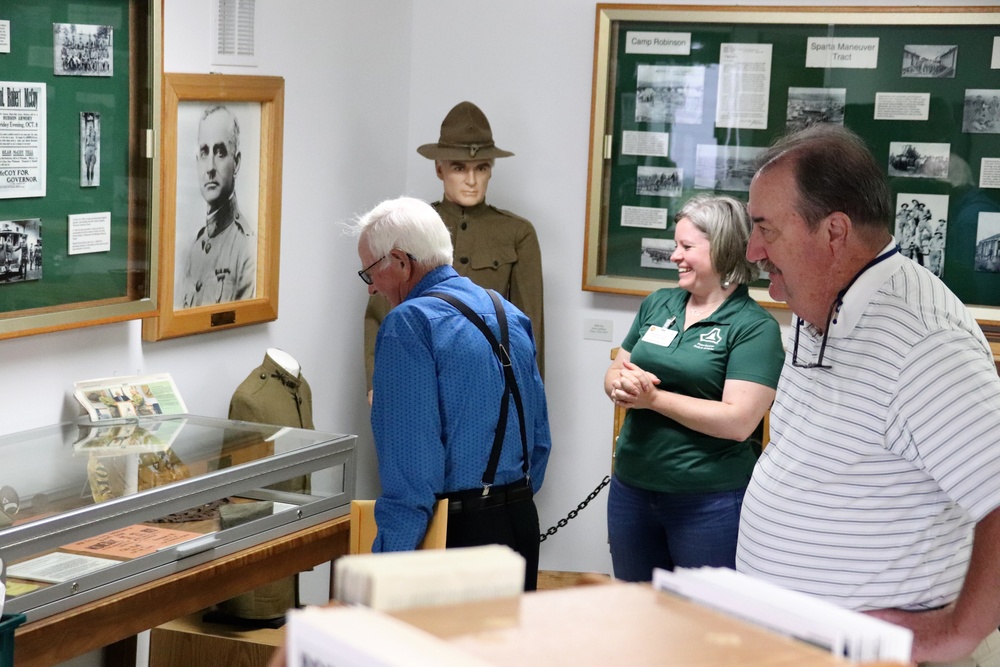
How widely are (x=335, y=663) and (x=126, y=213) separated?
3.03 meters

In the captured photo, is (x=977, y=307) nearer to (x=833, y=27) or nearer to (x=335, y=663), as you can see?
(x=833, y=27)

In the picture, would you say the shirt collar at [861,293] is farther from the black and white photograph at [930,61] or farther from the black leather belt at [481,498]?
the black and white photograph at [930,61]

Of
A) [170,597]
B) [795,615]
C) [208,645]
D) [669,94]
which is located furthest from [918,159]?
[795,615]

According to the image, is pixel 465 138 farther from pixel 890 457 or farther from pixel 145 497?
pixel 890 457

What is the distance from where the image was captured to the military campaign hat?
490 centimetres

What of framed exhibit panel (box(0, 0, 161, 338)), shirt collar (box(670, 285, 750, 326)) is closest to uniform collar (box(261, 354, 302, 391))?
framed exhibit panel (box(0, 0, 161, 338))

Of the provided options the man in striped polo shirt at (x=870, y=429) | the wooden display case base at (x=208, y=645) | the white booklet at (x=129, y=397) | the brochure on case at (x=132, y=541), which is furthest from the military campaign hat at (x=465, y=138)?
the man in striped polo shirt at (x=870, y=429)

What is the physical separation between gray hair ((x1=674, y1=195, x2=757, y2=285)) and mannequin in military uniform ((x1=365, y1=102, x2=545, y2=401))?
145 centimetres

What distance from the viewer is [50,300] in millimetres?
3348

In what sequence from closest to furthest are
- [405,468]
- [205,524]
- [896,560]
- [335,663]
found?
[335,663], [896,560], [405,468], [205,524]

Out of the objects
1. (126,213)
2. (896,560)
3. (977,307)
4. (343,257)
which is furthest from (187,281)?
(977,307)

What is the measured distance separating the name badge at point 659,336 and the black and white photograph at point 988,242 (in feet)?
6.26

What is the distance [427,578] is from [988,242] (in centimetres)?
447

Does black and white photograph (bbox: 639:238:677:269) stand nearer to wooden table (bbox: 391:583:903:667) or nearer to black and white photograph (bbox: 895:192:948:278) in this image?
black and white photograph (bbox: 895:192:948:278)
